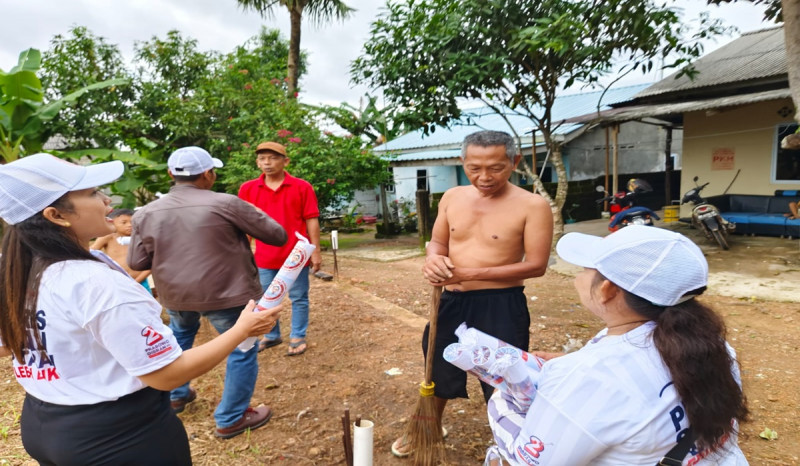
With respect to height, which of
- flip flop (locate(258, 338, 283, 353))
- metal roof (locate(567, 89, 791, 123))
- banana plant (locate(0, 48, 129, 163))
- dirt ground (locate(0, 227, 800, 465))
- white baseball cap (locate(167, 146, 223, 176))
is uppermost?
banana plant (locate(0, 48, 129, 163))

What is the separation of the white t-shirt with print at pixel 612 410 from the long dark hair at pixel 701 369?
0.03 m

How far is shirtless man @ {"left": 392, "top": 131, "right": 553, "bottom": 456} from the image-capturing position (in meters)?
2.48

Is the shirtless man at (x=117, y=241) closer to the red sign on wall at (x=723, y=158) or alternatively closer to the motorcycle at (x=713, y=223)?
the motorcycle at (x=713, y=223)

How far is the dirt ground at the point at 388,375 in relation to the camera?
293cm

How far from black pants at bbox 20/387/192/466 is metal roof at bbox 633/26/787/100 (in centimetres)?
1026

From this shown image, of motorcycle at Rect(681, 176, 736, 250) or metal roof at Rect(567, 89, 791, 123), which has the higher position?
metal roof at Rect(567, 89, 791, 123)

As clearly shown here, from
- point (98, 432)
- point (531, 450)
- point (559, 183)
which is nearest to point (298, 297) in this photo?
point (98, 432)

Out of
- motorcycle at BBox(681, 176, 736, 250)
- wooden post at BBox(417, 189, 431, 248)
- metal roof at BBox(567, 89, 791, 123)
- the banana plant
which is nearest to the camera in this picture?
the banana plant

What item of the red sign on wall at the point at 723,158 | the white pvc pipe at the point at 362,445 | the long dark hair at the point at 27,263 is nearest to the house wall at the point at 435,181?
the red sign on wall at the point at 723,158

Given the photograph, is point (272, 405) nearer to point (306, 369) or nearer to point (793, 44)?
point (306, 369)

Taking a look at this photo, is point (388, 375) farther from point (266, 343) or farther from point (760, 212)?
point (760, 212)

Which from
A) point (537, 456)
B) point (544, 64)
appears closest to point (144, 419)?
point (537, 456)

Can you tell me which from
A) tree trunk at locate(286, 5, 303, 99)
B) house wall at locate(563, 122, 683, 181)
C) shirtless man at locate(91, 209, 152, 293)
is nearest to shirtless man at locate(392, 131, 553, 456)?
shirtless man at locate(91, 209, 152, 293)

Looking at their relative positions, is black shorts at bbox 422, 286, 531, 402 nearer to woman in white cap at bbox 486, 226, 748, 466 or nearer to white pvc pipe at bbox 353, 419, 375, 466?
white pvc pipe at bbox 353, 419, 375, 466
